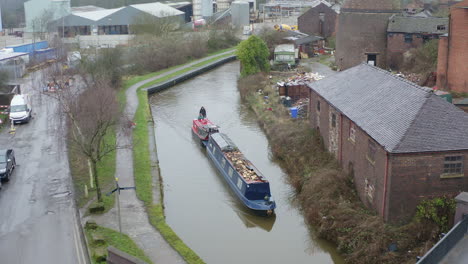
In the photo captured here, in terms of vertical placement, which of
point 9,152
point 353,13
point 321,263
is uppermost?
point 353,13

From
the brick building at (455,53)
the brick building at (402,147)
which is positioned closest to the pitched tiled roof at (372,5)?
the brick building at (455,53)

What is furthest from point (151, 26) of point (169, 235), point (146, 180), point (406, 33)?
point (169, 235)

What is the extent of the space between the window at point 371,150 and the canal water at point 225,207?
11.5ft

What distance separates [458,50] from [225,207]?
63.4 ft

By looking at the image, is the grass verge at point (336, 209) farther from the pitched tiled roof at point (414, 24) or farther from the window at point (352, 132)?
the pitched tiled roof at point (414, 24)

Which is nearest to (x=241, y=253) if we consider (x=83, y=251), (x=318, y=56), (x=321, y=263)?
(x=321, y=263)

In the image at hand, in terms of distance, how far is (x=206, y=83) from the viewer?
52781mm

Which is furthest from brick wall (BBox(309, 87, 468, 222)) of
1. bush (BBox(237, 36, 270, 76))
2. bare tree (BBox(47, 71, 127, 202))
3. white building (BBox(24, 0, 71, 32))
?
white building (BBox(24, 0, 71, 32))

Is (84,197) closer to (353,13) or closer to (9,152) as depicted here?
(9,152)

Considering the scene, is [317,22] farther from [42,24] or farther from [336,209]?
[336,209]

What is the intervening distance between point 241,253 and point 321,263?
9.45ft

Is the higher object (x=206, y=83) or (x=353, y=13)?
(x=353, y=13)

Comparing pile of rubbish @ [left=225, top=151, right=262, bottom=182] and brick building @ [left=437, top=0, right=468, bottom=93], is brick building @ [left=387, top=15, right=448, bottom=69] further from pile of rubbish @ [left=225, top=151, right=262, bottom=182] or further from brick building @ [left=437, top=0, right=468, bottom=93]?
pile of rubbish @ [left=225, top=151, right=262, bottom=182]

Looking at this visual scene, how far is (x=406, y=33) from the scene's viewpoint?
48.6 metres
